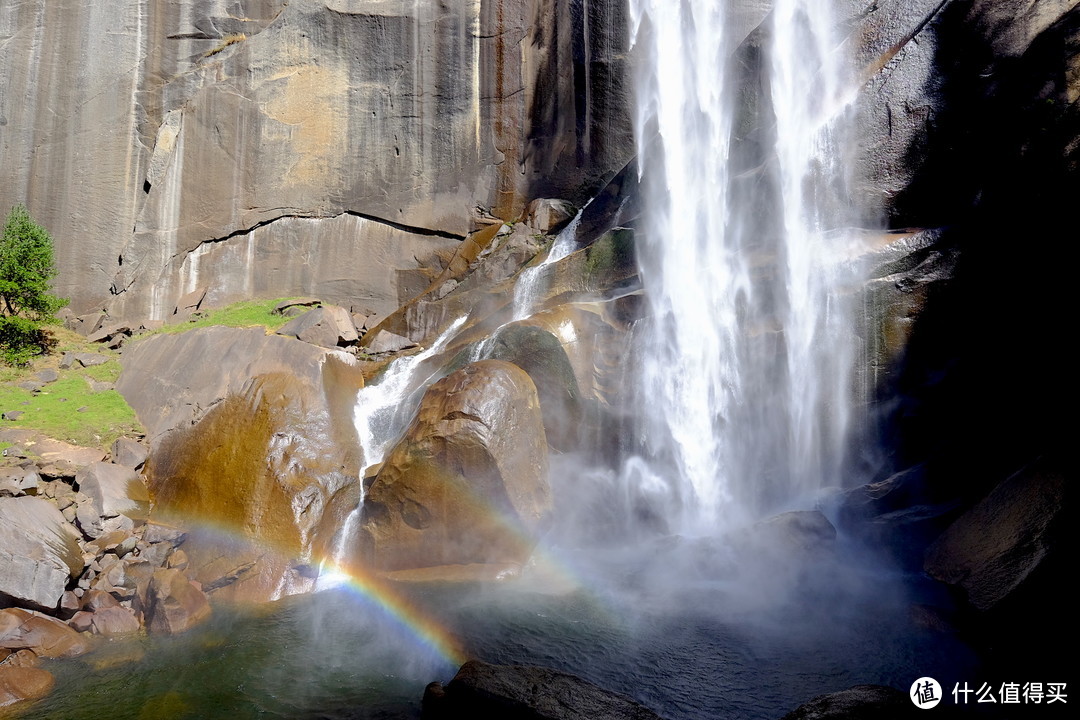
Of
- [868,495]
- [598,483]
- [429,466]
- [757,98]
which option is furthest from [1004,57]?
[429,466]

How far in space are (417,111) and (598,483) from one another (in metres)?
12.7

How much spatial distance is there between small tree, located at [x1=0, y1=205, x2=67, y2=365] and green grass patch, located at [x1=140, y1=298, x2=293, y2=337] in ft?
7.35

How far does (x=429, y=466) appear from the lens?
949 centimetres

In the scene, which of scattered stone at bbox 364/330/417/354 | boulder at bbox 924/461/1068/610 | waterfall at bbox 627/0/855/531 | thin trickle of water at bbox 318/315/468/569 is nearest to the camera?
boulder at bbox 924/461/1068/610

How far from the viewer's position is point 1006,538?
716cm

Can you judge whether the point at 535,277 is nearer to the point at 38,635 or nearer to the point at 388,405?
the point at 388,405

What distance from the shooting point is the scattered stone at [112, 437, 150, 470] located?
11.4 metres

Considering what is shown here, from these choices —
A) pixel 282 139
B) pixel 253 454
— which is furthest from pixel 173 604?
pixel 282 139

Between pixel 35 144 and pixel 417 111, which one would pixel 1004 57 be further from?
pixel 35 144

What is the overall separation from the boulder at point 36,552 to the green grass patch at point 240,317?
24.5 ft

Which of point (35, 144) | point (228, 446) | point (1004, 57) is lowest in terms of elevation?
point (228, 446)

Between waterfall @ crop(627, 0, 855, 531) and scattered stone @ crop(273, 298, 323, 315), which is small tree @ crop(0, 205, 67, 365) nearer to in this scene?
scattered stone @ crop(273, 298, 323, 315)

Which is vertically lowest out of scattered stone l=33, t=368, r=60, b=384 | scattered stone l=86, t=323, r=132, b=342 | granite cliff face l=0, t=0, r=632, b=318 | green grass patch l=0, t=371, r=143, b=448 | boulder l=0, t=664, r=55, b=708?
boulder l=0, t=664, r=55, b=708

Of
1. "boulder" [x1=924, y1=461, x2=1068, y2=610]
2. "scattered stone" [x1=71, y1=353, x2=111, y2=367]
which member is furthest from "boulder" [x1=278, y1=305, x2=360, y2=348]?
"boulder" [x1=924, y1=461, x2=1068, y2=610]
